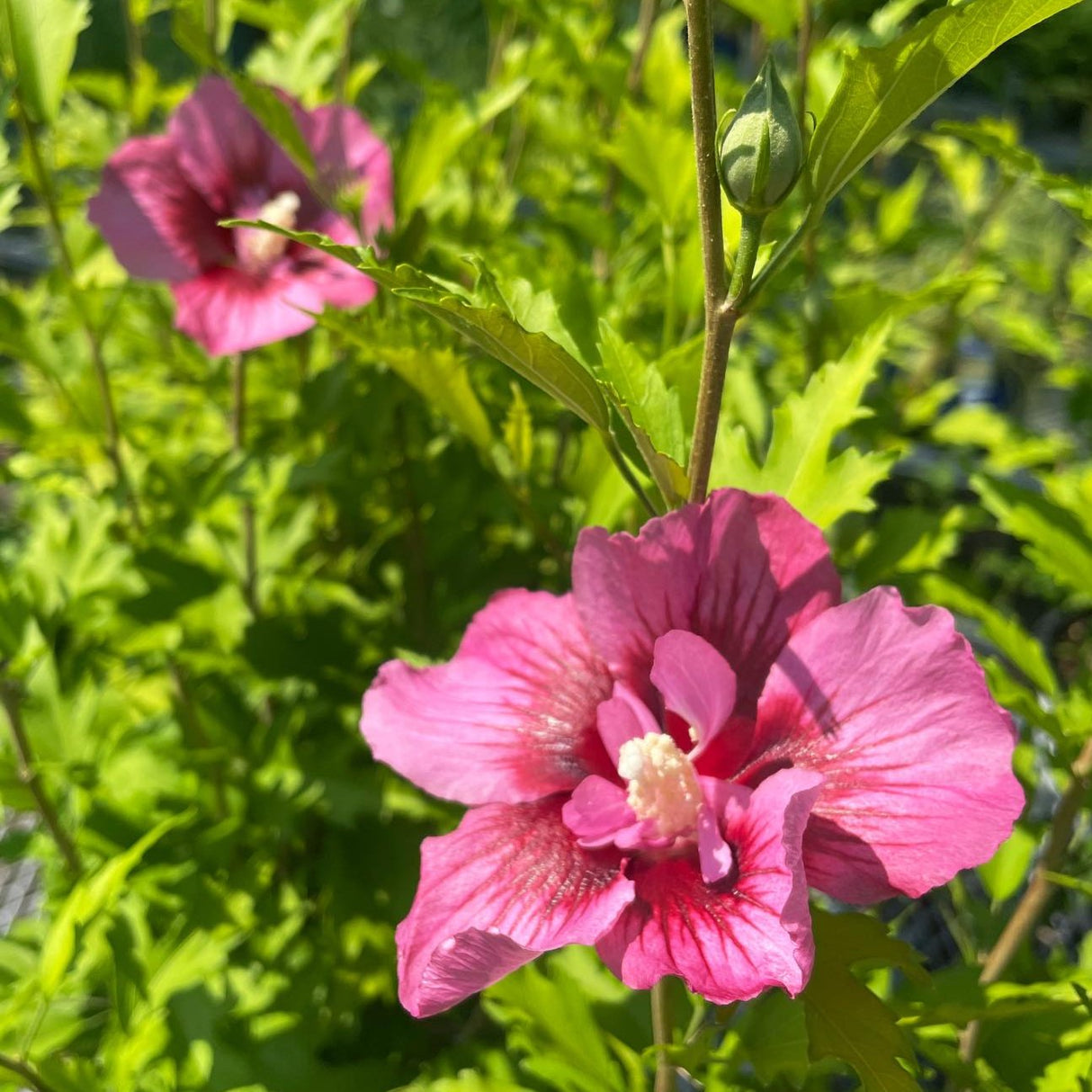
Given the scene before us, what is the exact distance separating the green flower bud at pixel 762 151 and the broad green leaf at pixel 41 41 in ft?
1.63

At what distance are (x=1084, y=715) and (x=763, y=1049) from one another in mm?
260

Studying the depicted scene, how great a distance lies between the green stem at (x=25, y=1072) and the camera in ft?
1.59

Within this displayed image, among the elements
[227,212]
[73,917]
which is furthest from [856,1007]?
[227,212]

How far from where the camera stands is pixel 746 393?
0.79m

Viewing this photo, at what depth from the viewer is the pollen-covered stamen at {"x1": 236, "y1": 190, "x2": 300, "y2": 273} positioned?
2.60 ft

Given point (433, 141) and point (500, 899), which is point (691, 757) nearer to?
point (500, 899)

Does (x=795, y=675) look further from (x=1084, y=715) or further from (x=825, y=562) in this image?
(x=1084, y=715)

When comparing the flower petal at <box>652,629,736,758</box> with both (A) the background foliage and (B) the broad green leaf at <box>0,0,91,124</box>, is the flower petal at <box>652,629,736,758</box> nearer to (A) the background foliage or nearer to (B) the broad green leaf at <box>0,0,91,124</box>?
(A) the background foliage

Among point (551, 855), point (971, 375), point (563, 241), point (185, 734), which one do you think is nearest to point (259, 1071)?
point (185, 734)

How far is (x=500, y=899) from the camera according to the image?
0.38 m

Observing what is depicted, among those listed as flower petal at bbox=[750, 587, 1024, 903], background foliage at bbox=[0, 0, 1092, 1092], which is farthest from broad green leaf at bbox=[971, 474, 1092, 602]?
flower petal at bbox=[750, 587, 1024, 903]

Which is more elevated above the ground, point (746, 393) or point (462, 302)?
point (462, 302)

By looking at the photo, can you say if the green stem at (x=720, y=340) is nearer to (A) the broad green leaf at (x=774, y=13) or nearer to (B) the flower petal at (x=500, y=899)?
(B) the flower petal at (x=500, y=899)

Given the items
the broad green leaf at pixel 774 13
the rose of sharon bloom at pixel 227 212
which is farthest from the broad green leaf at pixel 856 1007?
the broad green leaf at pixel 774 13
